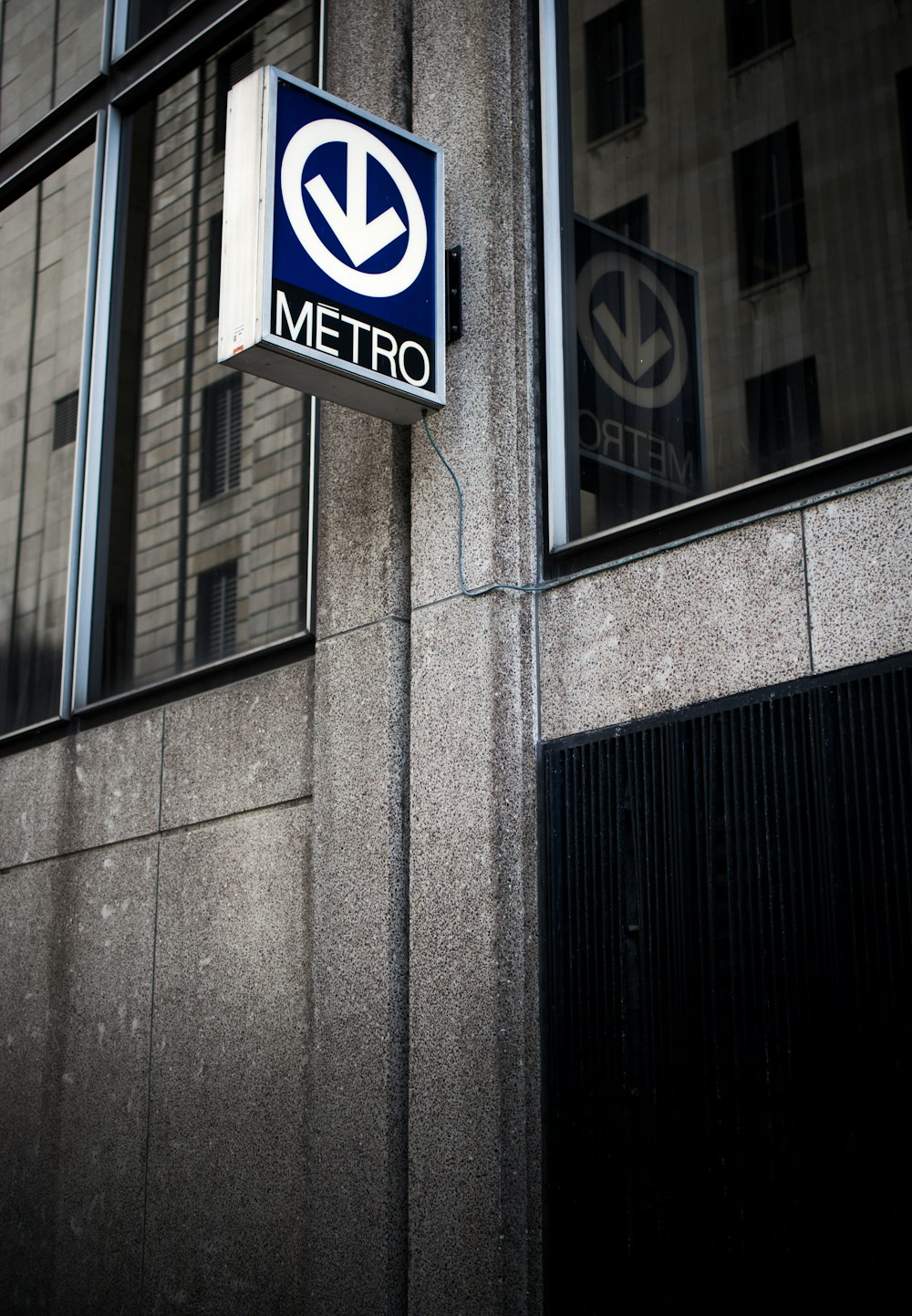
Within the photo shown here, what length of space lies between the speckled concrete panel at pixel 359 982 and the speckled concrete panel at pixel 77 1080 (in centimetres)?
169

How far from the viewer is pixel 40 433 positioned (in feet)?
36.9

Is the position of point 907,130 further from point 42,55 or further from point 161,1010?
point 42,55

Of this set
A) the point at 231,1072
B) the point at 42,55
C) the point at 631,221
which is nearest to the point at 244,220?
the point at 631,221

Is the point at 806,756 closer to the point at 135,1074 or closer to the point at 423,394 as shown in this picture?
the point at 423,394

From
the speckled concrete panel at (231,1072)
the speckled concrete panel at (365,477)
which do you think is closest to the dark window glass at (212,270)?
the speckled concrete panel at (365,477)

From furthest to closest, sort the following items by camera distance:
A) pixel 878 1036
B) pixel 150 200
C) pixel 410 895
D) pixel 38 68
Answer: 1. pixel 38 68
2. pixel 150 200
3. pixel 410 895
4. pixel 878 1036

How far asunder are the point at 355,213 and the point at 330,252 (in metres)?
0.27

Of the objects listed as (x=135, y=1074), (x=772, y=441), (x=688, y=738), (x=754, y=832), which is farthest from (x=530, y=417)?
(x=135, y=1074)

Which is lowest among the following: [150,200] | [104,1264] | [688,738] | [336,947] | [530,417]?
[104,1264]

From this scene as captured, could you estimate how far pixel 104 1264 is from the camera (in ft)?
28.6

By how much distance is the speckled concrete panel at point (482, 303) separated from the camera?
7465 millimetres

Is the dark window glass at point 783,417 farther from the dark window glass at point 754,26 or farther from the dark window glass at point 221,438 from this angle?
the dark window glass at point 221,438

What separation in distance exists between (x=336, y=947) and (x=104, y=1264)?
2611 mm

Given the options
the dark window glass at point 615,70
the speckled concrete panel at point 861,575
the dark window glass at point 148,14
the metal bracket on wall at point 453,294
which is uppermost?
the dark window glass at point 148,14
